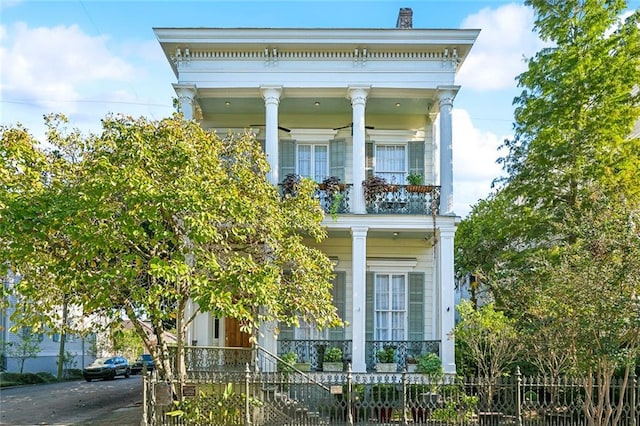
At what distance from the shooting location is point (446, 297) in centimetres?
1598

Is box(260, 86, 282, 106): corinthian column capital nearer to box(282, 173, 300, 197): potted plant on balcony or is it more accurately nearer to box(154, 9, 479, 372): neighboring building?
box(154, 9, 479, 372): neighboring building

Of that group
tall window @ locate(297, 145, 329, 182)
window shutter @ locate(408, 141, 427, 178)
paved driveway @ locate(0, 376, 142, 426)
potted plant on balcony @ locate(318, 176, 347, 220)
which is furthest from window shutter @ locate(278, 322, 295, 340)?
window shutter @ locate(408, 141, 427, 178)

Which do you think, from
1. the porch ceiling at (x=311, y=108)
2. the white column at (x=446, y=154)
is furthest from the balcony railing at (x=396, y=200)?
the porch ceiling at (x=311, y=108)

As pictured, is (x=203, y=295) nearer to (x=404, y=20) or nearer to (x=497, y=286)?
(x=497, y=286)

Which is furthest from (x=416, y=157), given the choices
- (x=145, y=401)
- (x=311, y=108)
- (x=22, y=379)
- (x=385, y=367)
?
(x=22, y=379)

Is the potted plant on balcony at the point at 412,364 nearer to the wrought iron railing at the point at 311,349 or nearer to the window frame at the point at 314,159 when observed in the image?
the wrought iron railing at the point at 311,349

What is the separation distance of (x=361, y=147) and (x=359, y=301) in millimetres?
4085

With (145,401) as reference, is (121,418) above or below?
below

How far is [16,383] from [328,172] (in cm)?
1689

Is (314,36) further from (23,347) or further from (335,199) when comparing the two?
(23,347)

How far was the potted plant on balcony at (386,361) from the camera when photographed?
16047mm

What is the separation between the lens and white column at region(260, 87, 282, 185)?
16.2 meters

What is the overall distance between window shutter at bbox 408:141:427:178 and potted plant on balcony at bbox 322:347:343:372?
5797 mm

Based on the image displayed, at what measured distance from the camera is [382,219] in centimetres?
1633
